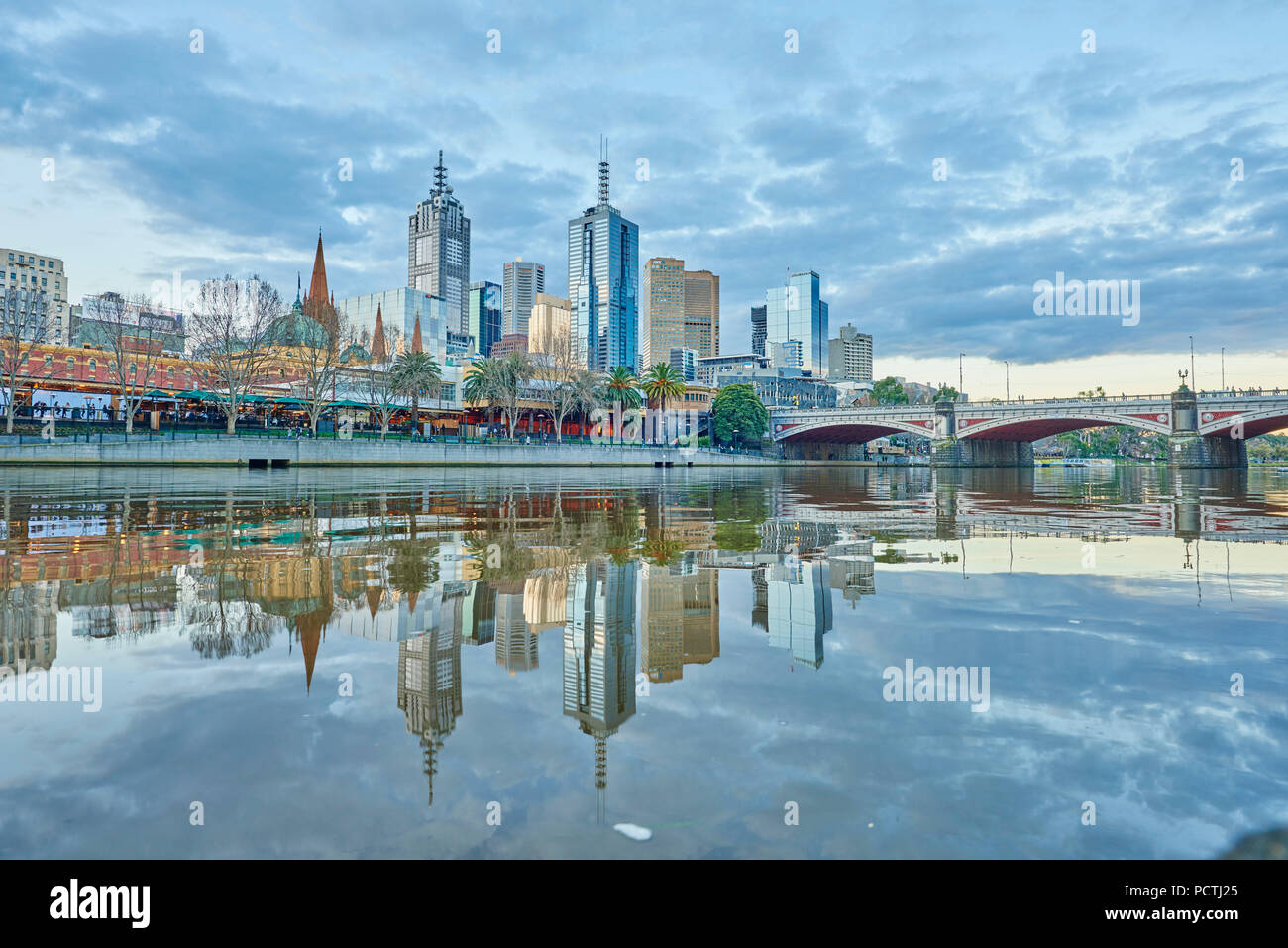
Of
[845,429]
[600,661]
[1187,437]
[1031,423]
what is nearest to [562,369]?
[845,429]

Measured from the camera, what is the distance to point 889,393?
14862 centimetres

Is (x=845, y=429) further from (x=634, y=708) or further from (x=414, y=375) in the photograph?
(x=634, y=708)

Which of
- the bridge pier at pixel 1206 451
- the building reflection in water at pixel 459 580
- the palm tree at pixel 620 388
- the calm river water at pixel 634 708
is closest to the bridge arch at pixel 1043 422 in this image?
the bridge pier at pixel 1206 451

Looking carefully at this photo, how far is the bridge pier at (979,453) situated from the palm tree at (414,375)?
61643 millimetres

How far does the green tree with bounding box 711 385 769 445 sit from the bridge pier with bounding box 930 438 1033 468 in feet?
81.9

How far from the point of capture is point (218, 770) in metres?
2.79

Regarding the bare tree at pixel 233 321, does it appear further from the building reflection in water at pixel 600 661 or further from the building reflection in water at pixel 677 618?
the building reflection in water at pixel 600 661

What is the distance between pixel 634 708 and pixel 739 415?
10562 cm

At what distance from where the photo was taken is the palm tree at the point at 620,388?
306ft
